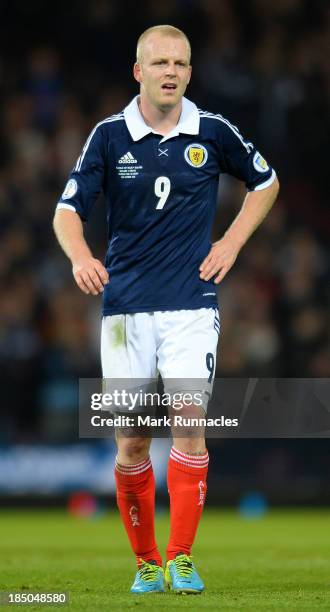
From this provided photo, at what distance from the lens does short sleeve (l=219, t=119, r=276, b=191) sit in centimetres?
638

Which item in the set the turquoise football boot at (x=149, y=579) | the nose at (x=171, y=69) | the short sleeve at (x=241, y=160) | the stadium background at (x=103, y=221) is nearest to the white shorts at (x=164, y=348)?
the short sleeve at (x=241, y=160)

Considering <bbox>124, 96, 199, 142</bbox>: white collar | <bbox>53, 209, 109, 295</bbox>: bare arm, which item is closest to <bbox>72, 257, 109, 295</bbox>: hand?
<bbox>53, 209, 109, 295</bbox>: bare arm

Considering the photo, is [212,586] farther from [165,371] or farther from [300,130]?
[300,130]

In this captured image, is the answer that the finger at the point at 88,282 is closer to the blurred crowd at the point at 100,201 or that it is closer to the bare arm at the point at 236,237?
the bare arm at the point at 236,237

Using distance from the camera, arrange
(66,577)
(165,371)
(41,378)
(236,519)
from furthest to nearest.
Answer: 1. (41,378)
2. (236,519)
3. (66,577)
4. (165,371)

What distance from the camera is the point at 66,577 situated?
22.4ft

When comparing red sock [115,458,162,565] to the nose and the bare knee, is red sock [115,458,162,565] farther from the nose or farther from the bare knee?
the nose

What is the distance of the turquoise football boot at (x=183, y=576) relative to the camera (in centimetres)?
588

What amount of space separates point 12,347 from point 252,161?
7269 mm

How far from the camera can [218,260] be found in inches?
246

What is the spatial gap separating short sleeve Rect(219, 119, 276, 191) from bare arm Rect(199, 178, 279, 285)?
0.05 meters

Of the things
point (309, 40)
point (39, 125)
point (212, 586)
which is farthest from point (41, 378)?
point (212, 586)

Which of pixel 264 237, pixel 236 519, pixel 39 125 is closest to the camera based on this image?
pixel 236 519

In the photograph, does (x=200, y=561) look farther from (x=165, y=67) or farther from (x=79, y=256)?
(x=165, y=67)
